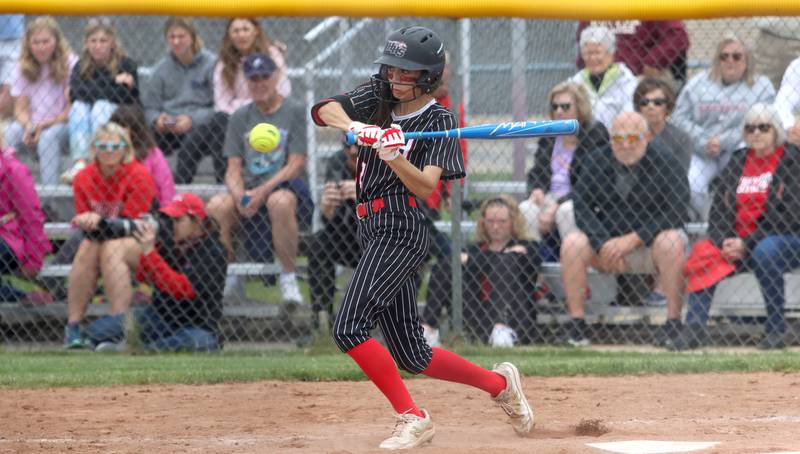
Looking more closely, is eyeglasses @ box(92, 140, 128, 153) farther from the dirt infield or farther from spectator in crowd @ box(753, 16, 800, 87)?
spectator in crowd @ box(753, 16, 800, 87)

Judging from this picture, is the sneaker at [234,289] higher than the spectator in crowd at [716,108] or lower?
lower

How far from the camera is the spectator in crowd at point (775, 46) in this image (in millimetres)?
6688

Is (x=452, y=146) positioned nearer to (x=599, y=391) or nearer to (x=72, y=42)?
(x=599, y=391)

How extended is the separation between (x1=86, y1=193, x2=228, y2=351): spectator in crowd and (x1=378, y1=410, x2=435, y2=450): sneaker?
276cm

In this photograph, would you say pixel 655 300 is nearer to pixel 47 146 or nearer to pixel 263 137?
pixel 263 137

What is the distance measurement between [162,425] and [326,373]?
53.6 inches

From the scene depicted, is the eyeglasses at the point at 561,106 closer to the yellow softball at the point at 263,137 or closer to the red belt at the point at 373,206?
the red belt at the point at 373,206

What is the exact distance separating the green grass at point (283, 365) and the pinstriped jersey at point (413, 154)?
1.88 meters

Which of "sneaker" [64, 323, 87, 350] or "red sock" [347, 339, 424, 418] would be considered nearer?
"red sock" [347, 339, 424, 418]

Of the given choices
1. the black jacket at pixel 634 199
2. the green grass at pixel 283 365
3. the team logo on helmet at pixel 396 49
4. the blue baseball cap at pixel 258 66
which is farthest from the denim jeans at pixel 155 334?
the team logo on helmet at pixel 396 49

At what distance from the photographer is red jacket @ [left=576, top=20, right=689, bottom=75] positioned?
7.09 meters

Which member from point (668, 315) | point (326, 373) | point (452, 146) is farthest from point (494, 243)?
point (452, 146)

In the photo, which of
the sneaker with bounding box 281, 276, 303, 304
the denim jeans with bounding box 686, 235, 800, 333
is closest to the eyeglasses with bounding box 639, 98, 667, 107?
the denim jeans with bounding box 686, 235, 800, 333

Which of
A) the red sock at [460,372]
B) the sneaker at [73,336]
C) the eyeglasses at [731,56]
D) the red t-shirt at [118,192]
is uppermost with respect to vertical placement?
the eyeglasses at [731,56]
